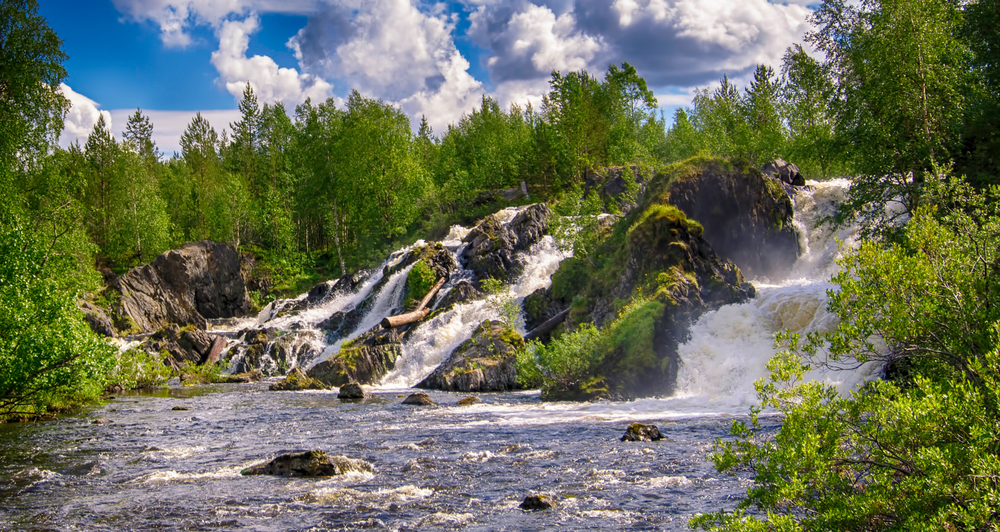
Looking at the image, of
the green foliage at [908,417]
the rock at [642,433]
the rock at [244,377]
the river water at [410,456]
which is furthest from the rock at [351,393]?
the green foliage at [908,417]

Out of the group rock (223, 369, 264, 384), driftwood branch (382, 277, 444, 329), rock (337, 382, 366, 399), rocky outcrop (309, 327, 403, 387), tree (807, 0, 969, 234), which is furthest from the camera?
driftwood branch (382, 277, 444, 329)

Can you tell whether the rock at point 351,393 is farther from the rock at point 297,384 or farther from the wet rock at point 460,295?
the wet rock at point 460,295

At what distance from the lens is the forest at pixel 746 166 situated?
757 centimetres

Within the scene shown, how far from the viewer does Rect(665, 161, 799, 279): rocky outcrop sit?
41844 mm

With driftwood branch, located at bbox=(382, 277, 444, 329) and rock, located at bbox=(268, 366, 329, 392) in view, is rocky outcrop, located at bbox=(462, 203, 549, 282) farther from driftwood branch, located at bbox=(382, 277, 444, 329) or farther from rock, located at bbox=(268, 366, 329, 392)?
rock, located at bbox=(268, 366, 329, 392)

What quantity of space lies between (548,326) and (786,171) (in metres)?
27.2

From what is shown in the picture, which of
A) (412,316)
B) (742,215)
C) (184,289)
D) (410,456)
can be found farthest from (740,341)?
Answer: (184,289)

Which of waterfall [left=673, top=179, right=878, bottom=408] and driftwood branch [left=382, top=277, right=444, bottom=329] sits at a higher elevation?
driftwood branch [left=382, top=277, right=444, bottom=329]

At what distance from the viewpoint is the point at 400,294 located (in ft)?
169

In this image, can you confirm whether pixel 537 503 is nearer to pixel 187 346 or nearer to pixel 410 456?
pixel 410 456

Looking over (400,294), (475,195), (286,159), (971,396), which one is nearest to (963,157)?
(971,396)

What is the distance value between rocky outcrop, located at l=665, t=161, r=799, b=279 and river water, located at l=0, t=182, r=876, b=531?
8.45 m

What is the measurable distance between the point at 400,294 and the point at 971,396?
46613 mm

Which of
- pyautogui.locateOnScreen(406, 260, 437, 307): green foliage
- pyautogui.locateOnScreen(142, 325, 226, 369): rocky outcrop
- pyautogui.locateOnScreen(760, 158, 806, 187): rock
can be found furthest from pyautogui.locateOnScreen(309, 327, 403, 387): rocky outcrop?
pyautogui.locateOnScreen(760, 158, 806, 187): rock
